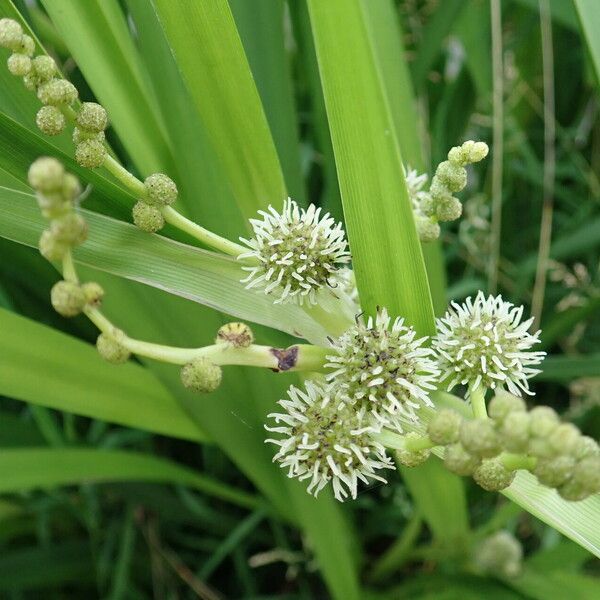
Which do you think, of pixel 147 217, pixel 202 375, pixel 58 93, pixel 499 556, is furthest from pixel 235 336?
pixel 499 556

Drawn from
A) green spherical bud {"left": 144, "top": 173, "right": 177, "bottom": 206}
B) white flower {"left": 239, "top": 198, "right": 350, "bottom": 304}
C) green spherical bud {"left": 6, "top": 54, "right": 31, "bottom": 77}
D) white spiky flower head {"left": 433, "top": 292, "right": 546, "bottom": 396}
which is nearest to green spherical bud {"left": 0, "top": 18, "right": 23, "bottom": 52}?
green spherical bud {"left": 6, "top": 54, "right": 31, "bottom": 77}

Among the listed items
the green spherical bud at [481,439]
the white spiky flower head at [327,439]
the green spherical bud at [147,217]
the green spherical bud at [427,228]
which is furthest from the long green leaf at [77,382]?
the green spherical bud at [481,439]

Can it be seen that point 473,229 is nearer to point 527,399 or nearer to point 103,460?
point 527,399

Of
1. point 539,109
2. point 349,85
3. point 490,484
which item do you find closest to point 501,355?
point 490,484

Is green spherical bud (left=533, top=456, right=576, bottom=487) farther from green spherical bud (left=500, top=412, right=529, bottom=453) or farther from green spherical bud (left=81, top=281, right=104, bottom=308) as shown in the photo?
green spherical bud (left=81, top=281, right=104, bottom=308)

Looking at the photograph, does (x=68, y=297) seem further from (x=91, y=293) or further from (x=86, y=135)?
(x=86, y=135)

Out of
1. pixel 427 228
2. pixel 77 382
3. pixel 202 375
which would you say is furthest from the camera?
pixel 77 382

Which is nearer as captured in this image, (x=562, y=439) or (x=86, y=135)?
(x=562, y=439)
